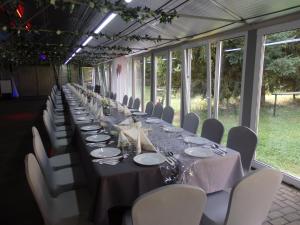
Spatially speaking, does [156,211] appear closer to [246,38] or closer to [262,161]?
[262,161]


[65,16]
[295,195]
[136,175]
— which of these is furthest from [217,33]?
[65,16]

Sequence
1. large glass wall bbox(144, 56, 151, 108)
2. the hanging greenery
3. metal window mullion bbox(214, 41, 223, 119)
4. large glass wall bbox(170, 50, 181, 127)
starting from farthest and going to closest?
1. large glass wall bbox(144, 56, 151, 108)
2. large glass wall bbox(170, 50, 181, 127)
3. metal window mullion bbox(214, 41, 223, 119)
4. the hanging greenery

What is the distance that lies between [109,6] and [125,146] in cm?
149

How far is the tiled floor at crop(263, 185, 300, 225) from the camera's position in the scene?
2.44m

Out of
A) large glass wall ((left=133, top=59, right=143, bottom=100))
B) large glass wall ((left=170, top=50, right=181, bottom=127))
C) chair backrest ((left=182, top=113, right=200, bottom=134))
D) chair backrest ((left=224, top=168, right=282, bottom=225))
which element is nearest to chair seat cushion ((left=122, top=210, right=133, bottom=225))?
chair backrest ((left=224, top=168, right=282, bottom=225))

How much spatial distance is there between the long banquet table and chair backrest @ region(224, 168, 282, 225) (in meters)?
0.46

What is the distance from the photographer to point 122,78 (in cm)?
1165

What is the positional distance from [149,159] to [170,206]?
79 cm

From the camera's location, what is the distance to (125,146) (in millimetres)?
2291

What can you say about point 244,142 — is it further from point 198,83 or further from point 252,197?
point 198,83

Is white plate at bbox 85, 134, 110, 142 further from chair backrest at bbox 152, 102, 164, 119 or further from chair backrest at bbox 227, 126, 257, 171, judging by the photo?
chair backrest at bbox 152, 102, 164, 119

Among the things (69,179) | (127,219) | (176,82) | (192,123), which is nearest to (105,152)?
(69,179)

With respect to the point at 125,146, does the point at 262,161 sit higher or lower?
lower

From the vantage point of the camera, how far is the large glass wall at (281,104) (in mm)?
3379
